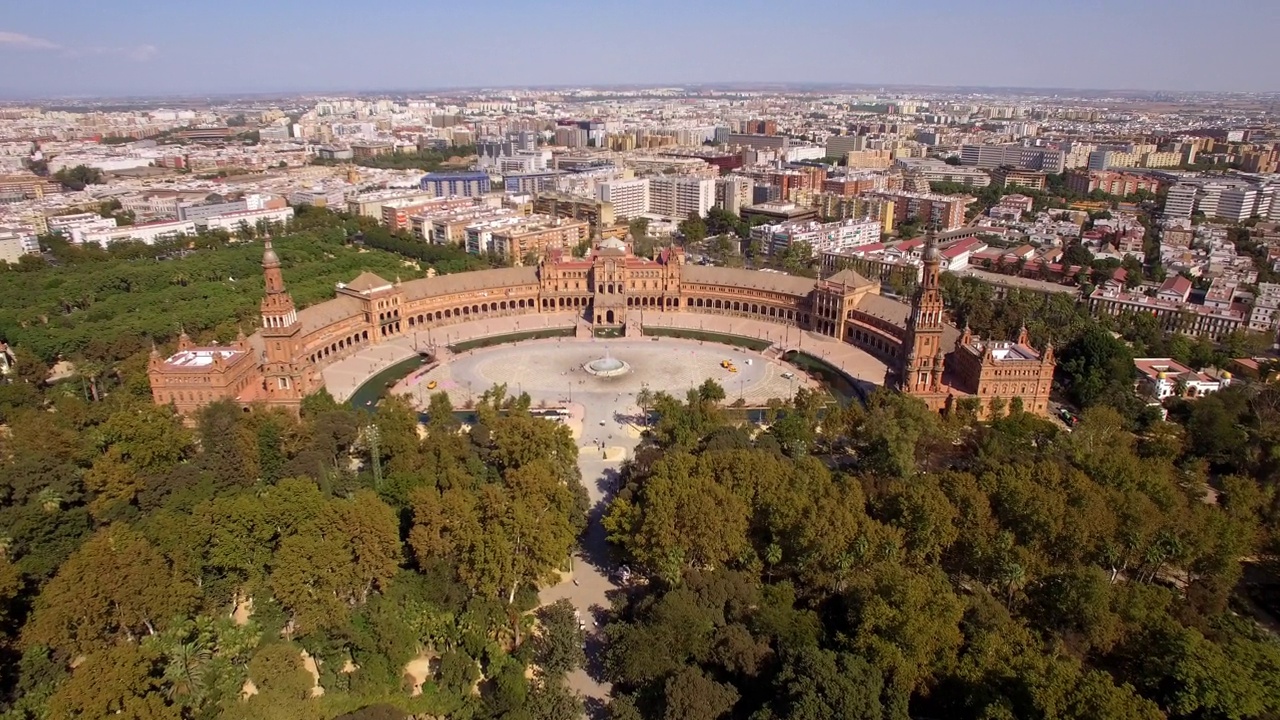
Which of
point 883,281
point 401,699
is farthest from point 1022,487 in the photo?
point 883,281

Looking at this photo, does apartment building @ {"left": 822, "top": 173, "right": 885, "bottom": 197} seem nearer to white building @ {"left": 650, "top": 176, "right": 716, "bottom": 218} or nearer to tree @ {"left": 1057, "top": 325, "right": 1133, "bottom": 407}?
white building @ {"left": 650, "top": 176, "right": 716, "bottom": 218}

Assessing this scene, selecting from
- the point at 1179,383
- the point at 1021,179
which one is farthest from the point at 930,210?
the point at 1179,383

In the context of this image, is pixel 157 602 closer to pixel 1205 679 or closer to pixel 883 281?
pixel 1205 679

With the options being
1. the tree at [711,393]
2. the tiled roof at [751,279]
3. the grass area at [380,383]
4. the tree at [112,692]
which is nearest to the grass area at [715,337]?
the tiled roof at [751,279]

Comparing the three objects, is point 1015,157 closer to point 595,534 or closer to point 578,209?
point 578,209

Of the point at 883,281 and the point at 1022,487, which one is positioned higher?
the point at 1022,487

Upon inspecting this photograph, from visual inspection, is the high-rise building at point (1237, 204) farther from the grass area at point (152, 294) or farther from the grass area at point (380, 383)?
the grass area at point (380, 383)
